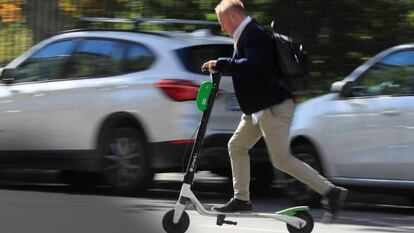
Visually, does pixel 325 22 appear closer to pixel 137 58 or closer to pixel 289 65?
pixel 137 58

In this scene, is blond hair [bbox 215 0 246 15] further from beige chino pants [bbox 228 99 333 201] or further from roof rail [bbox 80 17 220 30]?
roof rail [bbox 80 17 220 30]

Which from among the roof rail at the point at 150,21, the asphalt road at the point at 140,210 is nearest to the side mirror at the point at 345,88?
the asphalt road at the point at 140,210

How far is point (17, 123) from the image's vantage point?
10.1 meters

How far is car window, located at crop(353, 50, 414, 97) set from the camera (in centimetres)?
835

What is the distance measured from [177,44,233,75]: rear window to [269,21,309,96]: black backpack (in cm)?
270

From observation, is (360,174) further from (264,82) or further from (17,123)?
(17,123)

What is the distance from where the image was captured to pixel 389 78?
8.53 metres

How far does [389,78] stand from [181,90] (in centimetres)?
211

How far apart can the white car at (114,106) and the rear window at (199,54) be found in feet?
0.04

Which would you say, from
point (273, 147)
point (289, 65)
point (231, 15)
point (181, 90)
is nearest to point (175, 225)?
point (273, 147)

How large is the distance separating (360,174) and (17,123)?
13.3 feet

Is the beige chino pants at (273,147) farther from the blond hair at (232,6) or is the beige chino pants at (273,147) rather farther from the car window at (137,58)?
the car window at (137,58)

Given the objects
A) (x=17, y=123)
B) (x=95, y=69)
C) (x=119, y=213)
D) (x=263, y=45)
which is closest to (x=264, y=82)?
(x=263, y=45)

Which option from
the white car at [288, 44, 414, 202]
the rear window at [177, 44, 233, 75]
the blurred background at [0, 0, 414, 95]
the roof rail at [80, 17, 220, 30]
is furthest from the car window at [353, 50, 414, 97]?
the blurred background at [0, 0, 414, 95]
